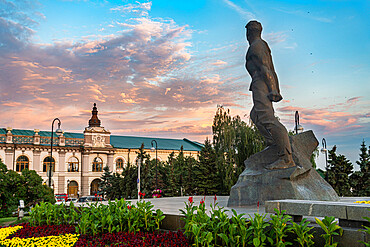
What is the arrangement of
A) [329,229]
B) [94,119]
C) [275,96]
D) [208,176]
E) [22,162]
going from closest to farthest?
[329,229]
[275,96]
[208,176]
[22,162]
[94,119]

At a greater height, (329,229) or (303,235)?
(329,229)

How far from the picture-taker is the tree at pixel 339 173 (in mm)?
A: 26641

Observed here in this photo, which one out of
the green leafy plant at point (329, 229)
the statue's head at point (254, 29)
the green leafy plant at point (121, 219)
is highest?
the statue's head at point (254, 29)

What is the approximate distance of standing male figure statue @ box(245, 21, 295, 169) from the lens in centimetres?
923

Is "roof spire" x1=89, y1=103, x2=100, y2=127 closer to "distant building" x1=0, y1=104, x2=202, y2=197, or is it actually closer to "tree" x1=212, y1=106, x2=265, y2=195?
"distant building" x1=0, y1=104, x2=202, y2=197

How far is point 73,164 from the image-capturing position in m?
51.8

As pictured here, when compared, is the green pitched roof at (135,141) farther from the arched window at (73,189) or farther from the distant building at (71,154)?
the arched window at (73,189)

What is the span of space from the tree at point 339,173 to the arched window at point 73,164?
3742cm

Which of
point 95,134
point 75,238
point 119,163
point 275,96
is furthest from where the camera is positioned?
point 119,163

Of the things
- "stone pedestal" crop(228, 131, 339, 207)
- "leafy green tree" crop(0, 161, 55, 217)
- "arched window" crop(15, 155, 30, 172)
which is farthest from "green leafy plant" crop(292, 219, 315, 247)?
"arched window" crop(15, 155, 30, 172)

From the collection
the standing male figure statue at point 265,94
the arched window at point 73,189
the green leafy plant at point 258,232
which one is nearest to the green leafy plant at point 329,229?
the green leafy plant at point 258,232

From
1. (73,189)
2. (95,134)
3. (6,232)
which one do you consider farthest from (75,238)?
(73,189)

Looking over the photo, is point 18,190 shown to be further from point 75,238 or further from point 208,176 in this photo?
point 208,176

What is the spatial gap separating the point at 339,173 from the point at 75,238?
24824mm
